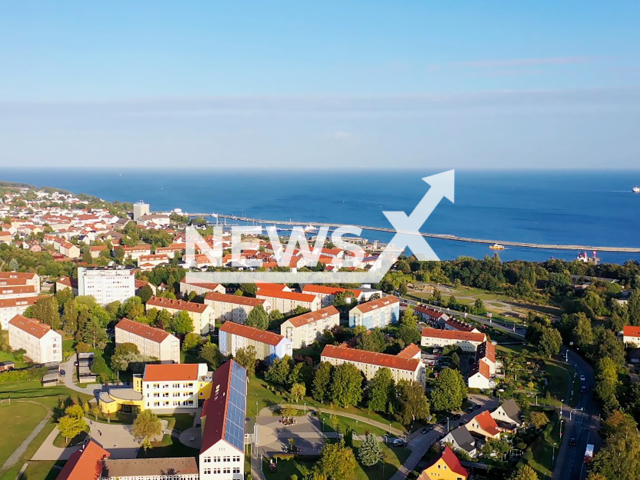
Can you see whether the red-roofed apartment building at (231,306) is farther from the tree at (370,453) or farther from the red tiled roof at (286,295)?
the tree at (370,453)

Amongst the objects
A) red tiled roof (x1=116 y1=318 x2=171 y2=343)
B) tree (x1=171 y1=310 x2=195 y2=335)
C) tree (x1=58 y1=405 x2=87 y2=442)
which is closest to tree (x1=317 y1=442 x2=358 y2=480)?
tree (x1=58 y1=405 x2=87 y2=442)

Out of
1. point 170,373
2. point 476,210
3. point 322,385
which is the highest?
point 476,210

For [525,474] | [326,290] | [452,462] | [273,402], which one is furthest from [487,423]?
[326,290]

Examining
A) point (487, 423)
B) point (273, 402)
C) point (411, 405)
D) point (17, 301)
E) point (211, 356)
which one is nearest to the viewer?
point (487, 423)

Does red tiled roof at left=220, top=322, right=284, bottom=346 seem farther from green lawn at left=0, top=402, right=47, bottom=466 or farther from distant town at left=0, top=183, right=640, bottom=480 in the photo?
green lawn at left=0, top=402, right=47, bottom=466

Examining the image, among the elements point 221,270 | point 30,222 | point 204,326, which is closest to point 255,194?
point 30,222

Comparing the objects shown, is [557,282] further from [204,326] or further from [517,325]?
[204,326]

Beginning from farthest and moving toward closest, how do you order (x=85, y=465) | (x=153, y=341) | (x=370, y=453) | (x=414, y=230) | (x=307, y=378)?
(x=414, y=230)
(x=153, y=341)
(x=307, y=378)
(x=370, y=453)
(x=85, y=465)

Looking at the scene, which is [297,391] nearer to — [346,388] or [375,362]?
[346,388]
